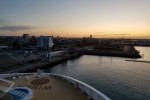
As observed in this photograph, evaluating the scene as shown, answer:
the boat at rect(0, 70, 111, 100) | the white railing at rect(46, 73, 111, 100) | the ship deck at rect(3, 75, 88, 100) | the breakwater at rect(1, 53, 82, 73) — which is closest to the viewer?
the white railing at rect(46, 73, 111, 100)

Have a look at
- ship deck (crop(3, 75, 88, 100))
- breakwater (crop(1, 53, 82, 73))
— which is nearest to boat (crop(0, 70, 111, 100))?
ship deck (crop(3, 75, 88, 100))

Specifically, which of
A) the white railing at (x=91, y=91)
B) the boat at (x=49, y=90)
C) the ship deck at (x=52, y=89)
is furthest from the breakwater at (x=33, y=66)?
the white railing at (x=91, y=91)

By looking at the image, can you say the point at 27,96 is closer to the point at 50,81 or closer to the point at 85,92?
the point at 85,92

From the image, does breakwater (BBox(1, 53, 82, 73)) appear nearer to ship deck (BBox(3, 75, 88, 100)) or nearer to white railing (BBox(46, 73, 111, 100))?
ship deck (BBox(3, 75, 88, 100))

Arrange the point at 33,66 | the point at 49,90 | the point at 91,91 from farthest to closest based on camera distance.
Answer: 1. the point at 33,66
2. the point at 49,90
3. the point at 91,91

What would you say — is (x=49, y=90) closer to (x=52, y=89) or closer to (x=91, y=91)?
(x=52, y=89)

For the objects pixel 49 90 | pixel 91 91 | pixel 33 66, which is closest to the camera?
pixel 91 91

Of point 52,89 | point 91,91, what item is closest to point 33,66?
point 52,89

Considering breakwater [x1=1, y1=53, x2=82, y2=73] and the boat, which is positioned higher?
the boat

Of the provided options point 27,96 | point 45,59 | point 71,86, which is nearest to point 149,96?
point 71,86
